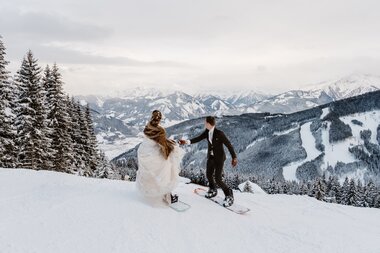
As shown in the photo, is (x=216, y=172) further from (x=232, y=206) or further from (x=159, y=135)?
(x=159, y=135)

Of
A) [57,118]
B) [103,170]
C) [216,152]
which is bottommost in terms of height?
[103,170]

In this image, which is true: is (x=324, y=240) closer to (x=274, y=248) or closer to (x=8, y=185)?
(x=274, y=248)

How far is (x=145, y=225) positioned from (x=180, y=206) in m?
1.76

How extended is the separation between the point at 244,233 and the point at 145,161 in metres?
3.39

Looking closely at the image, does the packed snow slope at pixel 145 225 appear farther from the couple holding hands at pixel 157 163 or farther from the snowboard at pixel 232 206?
the couple holding hands at pixel 157 163

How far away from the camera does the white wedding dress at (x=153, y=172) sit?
31.7 ft

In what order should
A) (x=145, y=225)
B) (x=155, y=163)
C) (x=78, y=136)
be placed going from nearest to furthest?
(x=145, y=225), (x=155, y=163), (x=78, y=136)

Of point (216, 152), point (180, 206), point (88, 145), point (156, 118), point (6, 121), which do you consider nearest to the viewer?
point (156, 118)

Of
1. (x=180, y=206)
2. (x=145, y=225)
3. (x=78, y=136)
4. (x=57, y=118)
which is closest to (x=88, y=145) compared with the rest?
(x=78, y=136)

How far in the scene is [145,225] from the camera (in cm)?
829

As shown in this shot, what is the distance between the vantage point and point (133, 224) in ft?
27.1

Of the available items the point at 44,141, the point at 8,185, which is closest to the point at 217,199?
the point at 8,185

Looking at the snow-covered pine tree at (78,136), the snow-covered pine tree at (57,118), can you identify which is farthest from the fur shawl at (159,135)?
the snow-covered pine tree at (78,136)

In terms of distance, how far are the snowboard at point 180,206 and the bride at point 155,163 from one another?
0.18m
